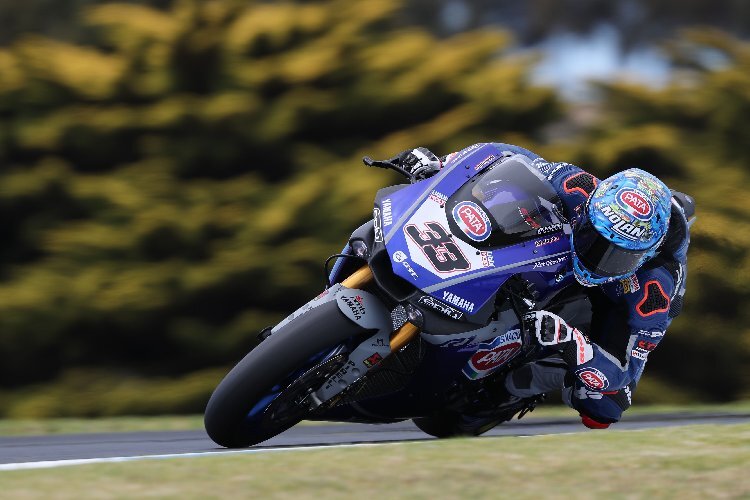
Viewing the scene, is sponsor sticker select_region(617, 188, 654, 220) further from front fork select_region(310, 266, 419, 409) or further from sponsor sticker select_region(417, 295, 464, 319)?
front fork select_region(310, 266, 419, 409)

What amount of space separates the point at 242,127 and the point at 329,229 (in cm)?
104

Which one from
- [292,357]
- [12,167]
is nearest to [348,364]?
[292,357]

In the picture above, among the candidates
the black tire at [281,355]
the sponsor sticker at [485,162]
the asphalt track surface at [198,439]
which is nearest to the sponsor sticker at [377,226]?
the black tire at [281,355]

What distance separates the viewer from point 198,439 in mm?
6215

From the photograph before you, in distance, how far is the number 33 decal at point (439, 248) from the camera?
4.96m

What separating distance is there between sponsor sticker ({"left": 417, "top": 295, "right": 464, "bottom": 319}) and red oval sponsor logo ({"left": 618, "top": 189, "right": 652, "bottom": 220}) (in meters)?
0.81

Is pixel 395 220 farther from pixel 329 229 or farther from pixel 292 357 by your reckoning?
pixel 329 229

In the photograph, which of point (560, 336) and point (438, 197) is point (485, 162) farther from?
point (560, 336)

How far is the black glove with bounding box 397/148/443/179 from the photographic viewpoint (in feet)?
18.2

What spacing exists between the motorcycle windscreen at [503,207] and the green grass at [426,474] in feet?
2.86

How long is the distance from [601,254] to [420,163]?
37.3 inches

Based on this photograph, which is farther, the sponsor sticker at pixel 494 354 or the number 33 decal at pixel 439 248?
the sponsor sticker at pixel 494 354

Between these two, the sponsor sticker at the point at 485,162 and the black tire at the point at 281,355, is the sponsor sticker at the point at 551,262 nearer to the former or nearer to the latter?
the sponsor sticker at the point at 485,162

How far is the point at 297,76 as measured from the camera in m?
8.80
